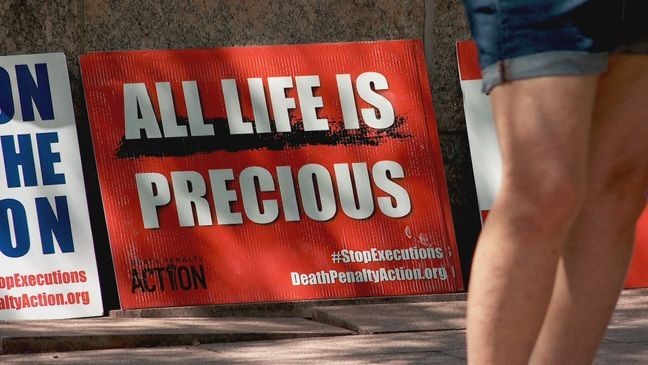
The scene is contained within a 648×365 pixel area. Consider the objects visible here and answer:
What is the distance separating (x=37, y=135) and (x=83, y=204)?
1.13ft

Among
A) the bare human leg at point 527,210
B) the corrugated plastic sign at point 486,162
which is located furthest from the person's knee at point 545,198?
the corrugated plastic sign at point 486,162

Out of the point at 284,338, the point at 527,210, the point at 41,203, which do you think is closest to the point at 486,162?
the point at 284,338

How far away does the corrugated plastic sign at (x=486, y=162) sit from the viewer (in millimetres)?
6027

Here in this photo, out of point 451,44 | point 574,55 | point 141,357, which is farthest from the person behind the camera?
point 451,44

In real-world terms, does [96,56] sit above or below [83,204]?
above

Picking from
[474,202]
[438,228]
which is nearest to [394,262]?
[438,228]

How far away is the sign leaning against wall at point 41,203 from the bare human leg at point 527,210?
3287mm

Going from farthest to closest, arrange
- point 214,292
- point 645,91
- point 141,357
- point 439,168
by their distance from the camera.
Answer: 1. point 439,168
2. point 214,292
3. point 141,357
4. point 645,91

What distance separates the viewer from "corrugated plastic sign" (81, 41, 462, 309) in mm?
5594

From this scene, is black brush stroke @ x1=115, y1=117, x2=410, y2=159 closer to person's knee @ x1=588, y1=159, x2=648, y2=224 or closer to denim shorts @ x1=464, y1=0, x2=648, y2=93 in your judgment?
person's knee @ x1=588, y1=159, x2=648, y2=224

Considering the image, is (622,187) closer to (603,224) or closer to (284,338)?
(603,224)

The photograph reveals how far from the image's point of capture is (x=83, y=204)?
563 cm

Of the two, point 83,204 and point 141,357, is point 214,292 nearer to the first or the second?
point 83,204

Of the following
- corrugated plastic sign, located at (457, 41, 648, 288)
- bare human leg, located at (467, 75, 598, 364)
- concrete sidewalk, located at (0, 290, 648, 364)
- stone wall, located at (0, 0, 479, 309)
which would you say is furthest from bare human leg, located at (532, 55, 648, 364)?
stone wall, located at (0, 0, 479, 309)
